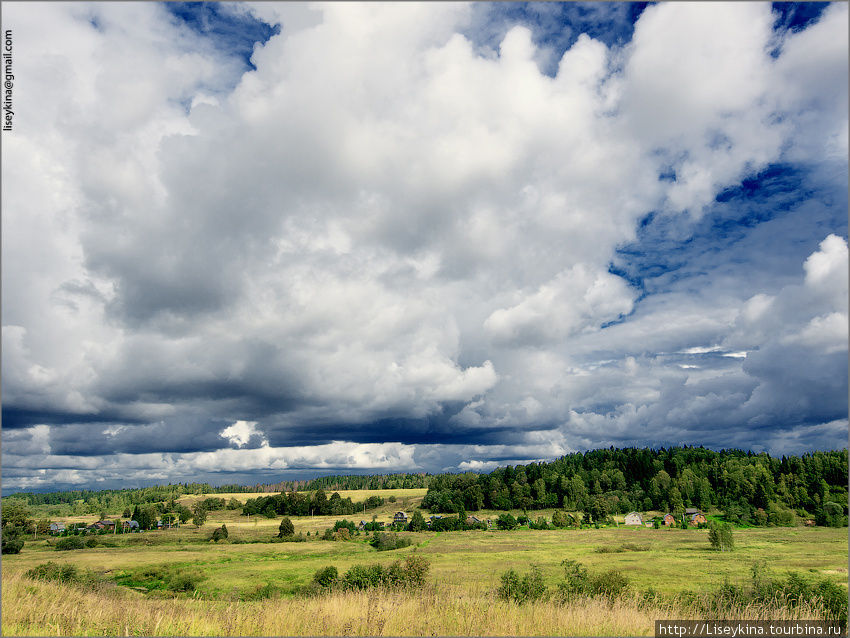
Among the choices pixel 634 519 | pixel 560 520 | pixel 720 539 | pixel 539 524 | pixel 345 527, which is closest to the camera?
pixel 720 539

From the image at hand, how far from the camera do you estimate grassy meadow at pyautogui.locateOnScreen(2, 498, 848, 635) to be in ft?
49.6

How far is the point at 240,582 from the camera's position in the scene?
7075 centimetres

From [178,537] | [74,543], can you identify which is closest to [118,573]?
[74,543]

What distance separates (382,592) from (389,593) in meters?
0.76

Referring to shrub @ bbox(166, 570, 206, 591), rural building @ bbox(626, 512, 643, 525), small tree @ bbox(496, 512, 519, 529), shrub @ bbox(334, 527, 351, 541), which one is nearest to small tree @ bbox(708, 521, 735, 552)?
small tree @ bbox(496, 512, 519, 529)

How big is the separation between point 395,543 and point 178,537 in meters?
79.3

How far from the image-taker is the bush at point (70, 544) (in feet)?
440

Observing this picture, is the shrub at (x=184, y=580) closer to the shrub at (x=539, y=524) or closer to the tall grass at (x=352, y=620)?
the tall grass at (x=352, y=620)

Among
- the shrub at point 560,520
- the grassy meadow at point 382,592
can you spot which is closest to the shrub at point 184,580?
the grassy meadow at point 382,592

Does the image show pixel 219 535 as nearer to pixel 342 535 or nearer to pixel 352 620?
pixel 342 535

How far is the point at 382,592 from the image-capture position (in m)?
21.1

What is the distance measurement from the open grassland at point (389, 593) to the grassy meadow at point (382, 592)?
9 centimetres

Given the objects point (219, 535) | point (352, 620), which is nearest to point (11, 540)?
point (219, 535)

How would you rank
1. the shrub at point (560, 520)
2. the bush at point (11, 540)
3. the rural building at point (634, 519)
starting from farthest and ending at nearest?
the rural building at point (634, 519) → the shrub at point (560, 520) → the bush at point (11, 540)
